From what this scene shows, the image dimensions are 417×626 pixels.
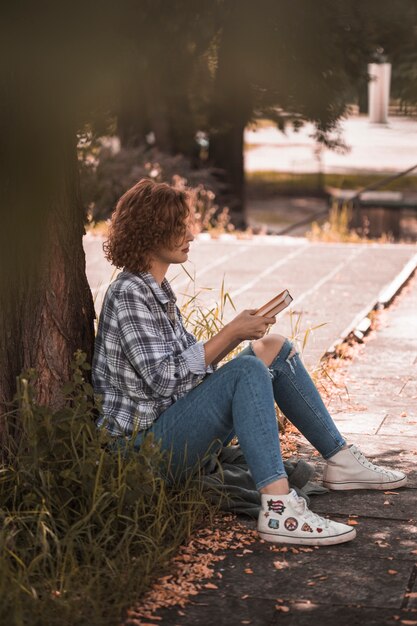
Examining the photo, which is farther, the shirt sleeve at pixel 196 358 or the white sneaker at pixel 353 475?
the white sneaker at pixel 353 475

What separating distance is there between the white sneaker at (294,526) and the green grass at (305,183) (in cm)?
1886

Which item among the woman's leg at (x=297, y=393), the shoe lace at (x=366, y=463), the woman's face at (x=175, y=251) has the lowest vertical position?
the shoe lace at (x=366, y=463)

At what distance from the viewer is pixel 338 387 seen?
6406mm

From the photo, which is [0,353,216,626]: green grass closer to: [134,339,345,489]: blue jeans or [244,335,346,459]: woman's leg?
[134,339,345,489]: blue jeans

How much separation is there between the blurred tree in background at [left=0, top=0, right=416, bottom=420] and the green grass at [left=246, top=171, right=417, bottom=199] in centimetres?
1833

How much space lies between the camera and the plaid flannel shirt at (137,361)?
13.9 ft

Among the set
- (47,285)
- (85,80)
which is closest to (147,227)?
(47,285)

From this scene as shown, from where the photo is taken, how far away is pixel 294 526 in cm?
405

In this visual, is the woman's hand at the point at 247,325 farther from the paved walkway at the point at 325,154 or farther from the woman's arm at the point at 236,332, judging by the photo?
the paved walkway at the point at 325,154

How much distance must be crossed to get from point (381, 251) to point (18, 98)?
7.72 meters

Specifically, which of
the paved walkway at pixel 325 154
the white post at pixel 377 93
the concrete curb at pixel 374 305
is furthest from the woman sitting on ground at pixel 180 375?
the paved walkway at pixel 325 154

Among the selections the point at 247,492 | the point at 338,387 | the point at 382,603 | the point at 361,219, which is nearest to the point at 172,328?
the point at 247,492

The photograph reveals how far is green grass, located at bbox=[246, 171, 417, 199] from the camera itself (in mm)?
23375

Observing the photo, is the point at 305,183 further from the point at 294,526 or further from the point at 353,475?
the point at 294,526
